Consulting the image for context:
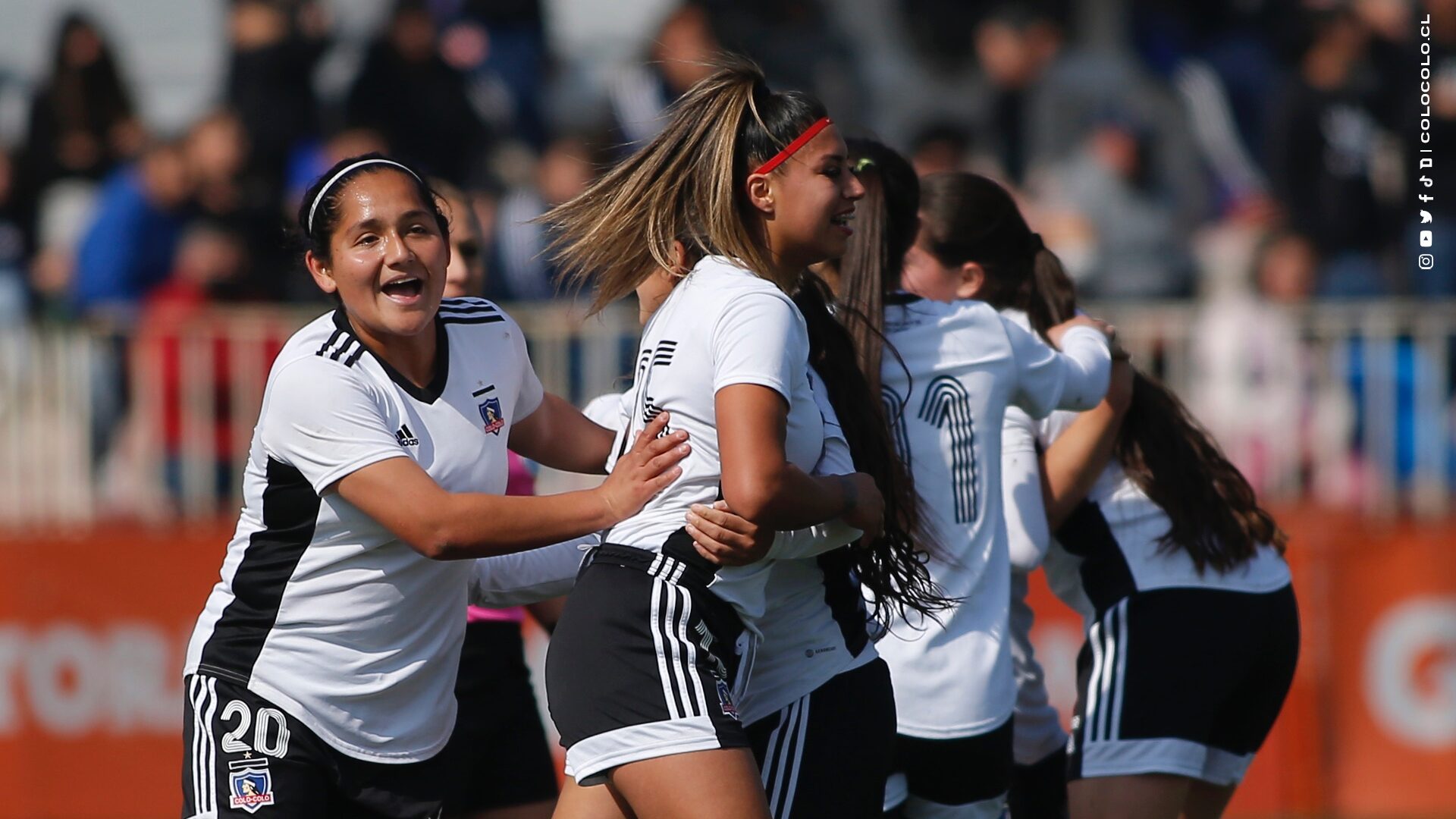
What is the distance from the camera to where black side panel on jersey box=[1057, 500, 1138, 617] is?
4809mm

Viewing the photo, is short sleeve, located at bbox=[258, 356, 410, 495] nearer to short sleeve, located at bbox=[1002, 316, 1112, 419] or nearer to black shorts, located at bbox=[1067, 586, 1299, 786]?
short sleeve, located at bbox=[1002, 316, 1112, 419]

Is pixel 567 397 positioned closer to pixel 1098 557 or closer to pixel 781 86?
pixel 781 86

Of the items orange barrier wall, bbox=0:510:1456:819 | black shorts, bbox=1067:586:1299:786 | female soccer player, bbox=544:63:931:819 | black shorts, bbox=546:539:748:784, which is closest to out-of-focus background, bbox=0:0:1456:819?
orange barrier wall, bbox=0:510:1456:819

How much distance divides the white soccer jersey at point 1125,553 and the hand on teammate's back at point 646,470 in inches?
61.2

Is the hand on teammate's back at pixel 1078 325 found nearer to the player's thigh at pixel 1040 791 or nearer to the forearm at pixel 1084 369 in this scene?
the forearm at pixel 1084 369

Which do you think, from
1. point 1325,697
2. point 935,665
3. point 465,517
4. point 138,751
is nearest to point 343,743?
point 465,517

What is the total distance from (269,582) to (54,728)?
5413 mm

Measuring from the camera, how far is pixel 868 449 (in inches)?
151

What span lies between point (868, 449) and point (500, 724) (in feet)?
4.61

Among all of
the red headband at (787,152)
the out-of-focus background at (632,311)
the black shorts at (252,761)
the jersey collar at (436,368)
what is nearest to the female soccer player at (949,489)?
the red headband at (787,152)

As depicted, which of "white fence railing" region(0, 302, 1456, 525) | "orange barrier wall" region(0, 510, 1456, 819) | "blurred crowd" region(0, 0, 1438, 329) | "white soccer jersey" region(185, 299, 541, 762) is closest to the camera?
"white soccer jersey" region(185, 299, 541, 762)

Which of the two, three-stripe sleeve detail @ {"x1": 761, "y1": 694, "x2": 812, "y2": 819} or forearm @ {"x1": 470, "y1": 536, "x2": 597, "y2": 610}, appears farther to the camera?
forearm @ {"x1": 470, "y1": 536, "x2": 597, "y2": 610}

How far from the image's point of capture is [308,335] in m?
3.75

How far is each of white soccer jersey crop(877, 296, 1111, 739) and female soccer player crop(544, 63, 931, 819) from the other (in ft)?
1.90
